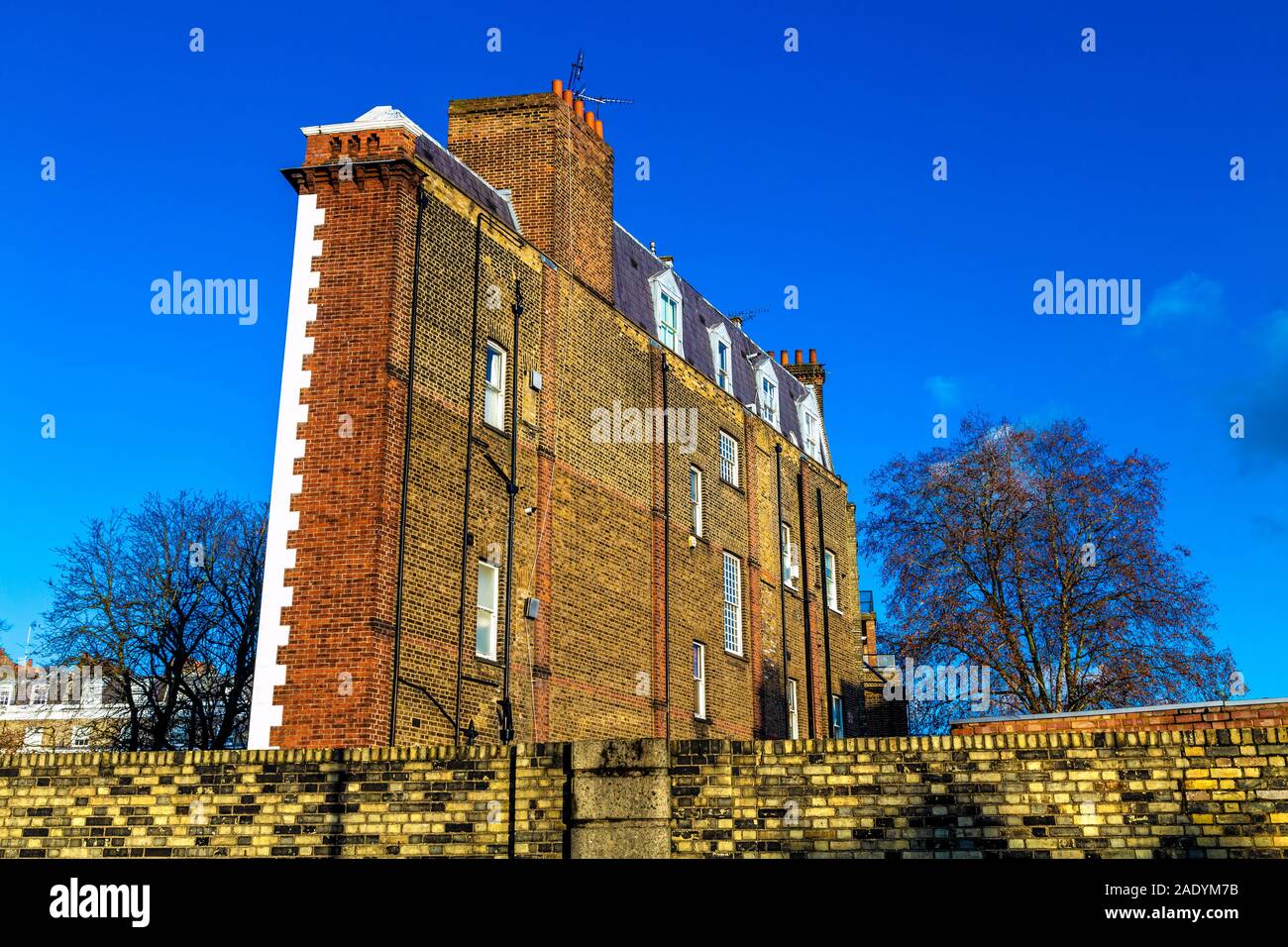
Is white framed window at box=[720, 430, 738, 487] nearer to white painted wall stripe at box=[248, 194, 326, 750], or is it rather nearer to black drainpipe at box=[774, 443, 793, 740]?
black drainpipe at box=[774, 443, 793, 740]

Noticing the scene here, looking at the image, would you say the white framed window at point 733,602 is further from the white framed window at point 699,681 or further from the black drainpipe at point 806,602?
the black drainpipe at point 806,602

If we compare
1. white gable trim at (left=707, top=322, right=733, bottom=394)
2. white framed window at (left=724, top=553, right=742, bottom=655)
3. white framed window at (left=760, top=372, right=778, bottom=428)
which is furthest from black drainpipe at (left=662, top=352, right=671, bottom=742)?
white framed window at (left=760, top=372, right=778, bottom=428)

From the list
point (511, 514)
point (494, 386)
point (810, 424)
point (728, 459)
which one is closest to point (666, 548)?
point (728, 459)

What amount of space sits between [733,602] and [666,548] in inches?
162

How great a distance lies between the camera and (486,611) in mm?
21000

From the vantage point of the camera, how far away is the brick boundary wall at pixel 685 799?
393 inches

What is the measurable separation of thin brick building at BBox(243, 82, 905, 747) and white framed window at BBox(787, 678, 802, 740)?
0.20 ft

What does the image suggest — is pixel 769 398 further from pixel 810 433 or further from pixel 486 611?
pixel 486 611

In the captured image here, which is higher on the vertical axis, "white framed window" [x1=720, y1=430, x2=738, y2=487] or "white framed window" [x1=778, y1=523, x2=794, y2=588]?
"white framed window" [x1=720, y1=430, x2=738, y2=487]

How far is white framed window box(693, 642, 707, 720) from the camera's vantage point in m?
27.7

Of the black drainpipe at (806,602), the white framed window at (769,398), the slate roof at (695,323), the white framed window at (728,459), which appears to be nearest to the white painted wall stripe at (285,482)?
the slate roof at (695,323)

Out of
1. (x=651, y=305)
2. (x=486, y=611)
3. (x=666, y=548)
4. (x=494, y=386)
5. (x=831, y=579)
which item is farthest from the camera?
(x=831, y=579)

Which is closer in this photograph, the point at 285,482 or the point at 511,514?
the point at 285,482

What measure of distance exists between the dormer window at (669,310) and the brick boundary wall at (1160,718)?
14.4m
